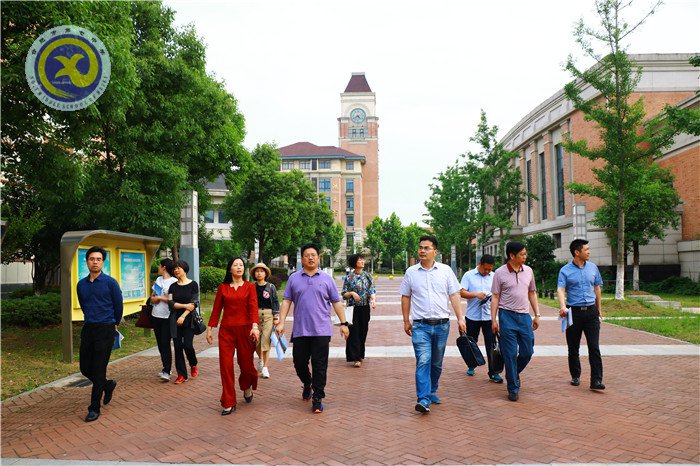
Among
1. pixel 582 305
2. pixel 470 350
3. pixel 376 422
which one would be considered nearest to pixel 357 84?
pixel 582 305

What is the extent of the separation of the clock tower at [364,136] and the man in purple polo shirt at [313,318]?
3927 inches

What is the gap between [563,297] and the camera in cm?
682

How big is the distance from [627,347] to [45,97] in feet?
35.5

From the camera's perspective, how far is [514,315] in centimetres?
633

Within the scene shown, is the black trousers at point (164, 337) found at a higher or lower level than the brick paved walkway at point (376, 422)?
higher

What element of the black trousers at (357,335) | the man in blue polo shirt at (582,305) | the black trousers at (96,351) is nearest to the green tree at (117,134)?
the black trousers at (96,351)

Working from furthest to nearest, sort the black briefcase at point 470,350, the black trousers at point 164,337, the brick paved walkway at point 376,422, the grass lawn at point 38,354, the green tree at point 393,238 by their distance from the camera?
the green tree at point 393,238 < the grass lawn at point 38,354 < the black trousers at point 164,337 < the black briefcase at point 470,350 < the brick paved walkway at point 376,422

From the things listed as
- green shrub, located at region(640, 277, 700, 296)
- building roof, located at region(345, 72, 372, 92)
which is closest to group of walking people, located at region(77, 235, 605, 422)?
green shrub, located at region(640, 277, 700, 296)

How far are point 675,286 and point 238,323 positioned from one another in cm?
2651

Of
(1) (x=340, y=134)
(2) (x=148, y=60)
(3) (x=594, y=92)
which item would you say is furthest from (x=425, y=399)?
(1) (x=340, y=134)

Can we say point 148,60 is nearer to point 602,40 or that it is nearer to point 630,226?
point 602,40

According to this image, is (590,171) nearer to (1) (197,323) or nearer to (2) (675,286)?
(2) (675,286)

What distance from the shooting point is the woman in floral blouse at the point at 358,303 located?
855cm

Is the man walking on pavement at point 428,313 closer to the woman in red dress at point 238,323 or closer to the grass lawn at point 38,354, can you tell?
the woman in red dress at point 238,323
